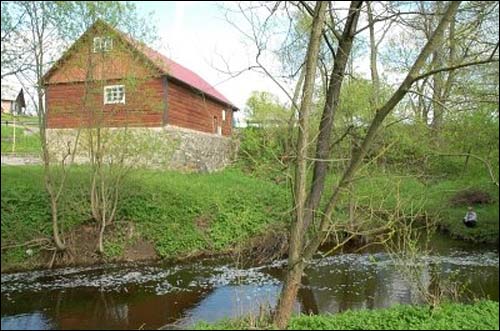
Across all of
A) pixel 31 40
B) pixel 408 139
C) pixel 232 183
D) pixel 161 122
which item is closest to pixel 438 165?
pixel 408 139

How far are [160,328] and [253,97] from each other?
18.1m

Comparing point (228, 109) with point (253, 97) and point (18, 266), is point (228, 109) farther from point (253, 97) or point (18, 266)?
point (18, 266)

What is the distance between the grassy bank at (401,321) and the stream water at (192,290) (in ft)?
2.67

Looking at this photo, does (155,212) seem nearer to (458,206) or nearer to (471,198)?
(458,206)

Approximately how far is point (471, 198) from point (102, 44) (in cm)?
1325

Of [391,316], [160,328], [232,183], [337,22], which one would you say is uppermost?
[337,22]

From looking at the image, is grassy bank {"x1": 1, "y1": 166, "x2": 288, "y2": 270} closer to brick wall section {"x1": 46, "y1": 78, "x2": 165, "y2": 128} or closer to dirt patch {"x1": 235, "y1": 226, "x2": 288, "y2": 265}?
dirt patch {"x1": 235, "y1": 226, "x2": 288, "y2": 265}

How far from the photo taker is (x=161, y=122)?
680 inches

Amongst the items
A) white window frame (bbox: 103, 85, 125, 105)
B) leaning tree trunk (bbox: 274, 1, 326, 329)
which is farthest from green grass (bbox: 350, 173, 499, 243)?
leaning tree trunk (bbox: 274, 1, 326, 329)

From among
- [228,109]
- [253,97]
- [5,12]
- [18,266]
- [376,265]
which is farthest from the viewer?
[228,109]

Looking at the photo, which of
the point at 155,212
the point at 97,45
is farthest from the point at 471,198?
the point at 97,45

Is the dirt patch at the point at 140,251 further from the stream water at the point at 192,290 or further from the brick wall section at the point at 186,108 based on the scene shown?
the brick wall section at the point at 186,108

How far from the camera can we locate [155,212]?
12734mm

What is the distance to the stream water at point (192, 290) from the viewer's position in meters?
7.71
